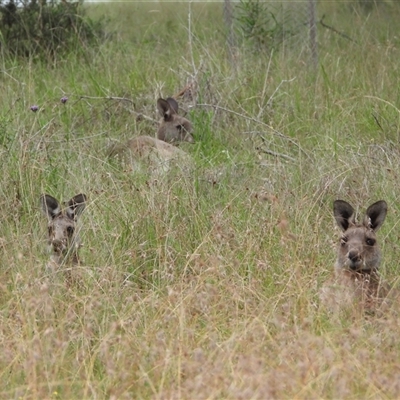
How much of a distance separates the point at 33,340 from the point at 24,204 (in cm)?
288

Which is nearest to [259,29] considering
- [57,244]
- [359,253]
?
[57,244]

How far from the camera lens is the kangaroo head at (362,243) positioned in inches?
255

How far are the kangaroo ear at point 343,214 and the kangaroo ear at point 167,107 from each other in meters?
4.22

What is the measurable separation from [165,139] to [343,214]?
A: 4.38 m

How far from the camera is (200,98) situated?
36.1 ft

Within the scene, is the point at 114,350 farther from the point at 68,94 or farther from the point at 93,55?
the point at 93,55

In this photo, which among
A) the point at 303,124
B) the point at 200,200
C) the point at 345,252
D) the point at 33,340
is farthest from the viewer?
the point at 303,124

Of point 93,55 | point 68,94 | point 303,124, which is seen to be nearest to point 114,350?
point 303,124

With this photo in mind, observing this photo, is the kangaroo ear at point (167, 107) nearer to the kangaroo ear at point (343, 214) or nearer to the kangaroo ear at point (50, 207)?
the kangaroo ear at point (50, 207)

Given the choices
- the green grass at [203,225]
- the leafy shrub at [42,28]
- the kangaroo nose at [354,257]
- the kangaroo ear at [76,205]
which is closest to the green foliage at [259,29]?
the green grass at [203,225]

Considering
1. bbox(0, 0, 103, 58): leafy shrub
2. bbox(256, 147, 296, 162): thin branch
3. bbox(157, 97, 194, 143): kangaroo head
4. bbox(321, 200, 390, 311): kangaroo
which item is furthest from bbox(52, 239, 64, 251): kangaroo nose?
bbox(0, 0, 103, 58): leafy shrub

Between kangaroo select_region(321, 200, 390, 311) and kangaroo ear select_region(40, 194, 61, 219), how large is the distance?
1.73 m

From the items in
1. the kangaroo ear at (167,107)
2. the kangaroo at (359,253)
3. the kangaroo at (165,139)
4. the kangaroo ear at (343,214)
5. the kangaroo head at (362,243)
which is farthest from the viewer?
the kangaroo ear at (167,107)

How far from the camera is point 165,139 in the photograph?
11016 millimetres
